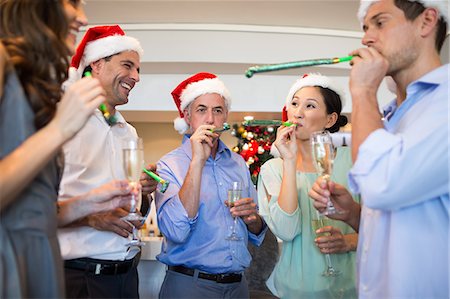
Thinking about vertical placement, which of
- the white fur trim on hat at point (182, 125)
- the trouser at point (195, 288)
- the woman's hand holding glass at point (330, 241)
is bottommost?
the trouser at point (195, 288)

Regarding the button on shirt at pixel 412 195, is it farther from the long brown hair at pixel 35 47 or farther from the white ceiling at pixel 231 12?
the white ceiling at pixel 231 12

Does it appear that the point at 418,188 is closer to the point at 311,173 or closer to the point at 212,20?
the point at 311,173

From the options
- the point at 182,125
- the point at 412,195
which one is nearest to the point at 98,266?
the point at 182,125

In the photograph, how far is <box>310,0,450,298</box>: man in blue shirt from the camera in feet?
4.15

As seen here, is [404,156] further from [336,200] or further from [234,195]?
[234,195]

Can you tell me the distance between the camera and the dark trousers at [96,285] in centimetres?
186

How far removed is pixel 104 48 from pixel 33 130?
1457 millimetres

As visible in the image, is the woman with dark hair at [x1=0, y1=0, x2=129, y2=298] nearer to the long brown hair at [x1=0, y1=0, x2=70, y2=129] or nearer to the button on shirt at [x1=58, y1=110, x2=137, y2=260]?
the long brown hair at [x1=0, y1=0, x2=70, y2=129]

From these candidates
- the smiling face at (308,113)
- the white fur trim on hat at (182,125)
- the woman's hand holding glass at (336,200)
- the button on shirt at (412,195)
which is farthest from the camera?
the white fur trim on hat at (182,125)

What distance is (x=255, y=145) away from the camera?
488 cm

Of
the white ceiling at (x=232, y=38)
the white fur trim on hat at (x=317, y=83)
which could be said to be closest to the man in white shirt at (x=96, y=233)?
the white fur trim on hat at (x=317, y=83)

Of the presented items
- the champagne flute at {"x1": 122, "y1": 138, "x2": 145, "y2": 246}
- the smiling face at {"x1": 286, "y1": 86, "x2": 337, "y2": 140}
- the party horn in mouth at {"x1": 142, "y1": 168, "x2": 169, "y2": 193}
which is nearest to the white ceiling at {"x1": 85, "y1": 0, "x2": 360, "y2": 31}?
the smiling face at {"x1": 286, "y1": 86, "x2": 337, "y2": 140}

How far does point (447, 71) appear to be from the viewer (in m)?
1.43

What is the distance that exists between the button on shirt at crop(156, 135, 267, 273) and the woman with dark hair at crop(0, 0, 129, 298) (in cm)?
101
